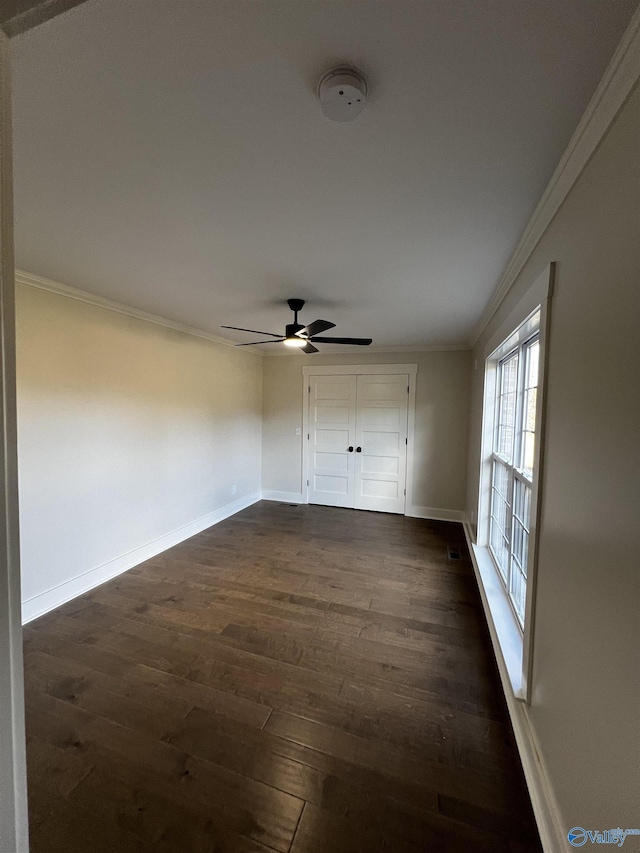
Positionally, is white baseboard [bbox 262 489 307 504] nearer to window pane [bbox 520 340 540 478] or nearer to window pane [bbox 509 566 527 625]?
window pane [bbox 509 566 527 625]

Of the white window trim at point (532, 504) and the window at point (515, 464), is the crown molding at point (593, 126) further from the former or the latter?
the window at point (515, 464)

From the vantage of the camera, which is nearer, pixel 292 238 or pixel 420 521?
pixel 292 238

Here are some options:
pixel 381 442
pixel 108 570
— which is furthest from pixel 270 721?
pixel 381 442

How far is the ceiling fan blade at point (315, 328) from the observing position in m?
2.49

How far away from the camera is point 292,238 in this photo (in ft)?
5.74

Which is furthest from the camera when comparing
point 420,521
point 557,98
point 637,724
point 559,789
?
point 420,521

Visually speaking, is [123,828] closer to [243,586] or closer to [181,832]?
[181,832]

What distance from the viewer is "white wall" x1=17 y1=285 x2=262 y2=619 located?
2.36 meters

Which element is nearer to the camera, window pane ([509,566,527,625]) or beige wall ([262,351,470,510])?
window pane ([509,566,527,625])

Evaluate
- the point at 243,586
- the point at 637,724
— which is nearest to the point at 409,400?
the point at 243,586

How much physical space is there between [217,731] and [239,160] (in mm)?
2429

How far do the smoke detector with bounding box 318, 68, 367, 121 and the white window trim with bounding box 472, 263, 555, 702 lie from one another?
0.98 meters

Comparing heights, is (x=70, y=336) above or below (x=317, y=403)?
above

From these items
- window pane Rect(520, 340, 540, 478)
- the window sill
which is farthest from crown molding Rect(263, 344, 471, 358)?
the window sill
